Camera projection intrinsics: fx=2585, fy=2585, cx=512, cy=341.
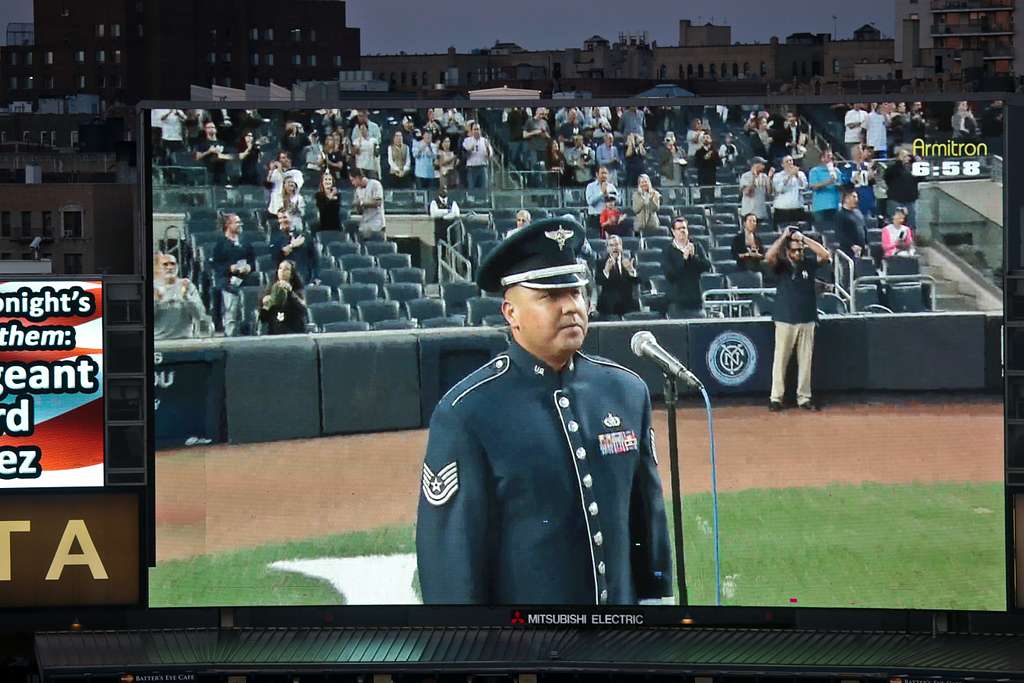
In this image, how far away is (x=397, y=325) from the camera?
28.2 metres

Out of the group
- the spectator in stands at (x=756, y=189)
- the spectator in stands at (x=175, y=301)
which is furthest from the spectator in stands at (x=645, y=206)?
the spectator in stands at (x=175, y=301)

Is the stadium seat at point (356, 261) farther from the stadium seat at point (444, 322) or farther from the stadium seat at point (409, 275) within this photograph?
the stadium seat at point (444, 322)

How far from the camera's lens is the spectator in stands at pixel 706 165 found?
1107 inches

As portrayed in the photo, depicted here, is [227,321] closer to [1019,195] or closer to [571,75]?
[1019,195]

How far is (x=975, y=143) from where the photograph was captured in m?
27.8

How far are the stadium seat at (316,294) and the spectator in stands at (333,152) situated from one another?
3.82ft

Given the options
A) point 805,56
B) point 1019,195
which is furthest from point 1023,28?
point 1019,195

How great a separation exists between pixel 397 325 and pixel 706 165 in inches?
149

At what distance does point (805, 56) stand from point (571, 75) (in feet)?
50.4

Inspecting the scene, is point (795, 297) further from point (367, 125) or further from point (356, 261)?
point (367, 125)

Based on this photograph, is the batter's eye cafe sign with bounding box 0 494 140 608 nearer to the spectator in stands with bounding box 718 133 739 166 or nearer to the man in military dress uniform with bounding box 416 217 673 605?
the man in military dress uniform with bounding box 416 217 673 605

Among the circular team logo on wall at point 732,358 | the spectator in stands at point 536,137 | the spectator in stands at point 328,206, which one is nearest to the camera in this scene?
the spectator in stands at point 328,206

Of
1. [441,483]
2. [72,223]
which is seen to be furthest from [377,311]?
[72,223]

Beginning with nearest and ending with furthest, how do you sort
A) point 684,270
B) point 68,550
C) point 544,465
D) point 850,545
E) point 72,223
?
point 544,465
point 684,270
point 850,545
point 68,550
point 72,223
